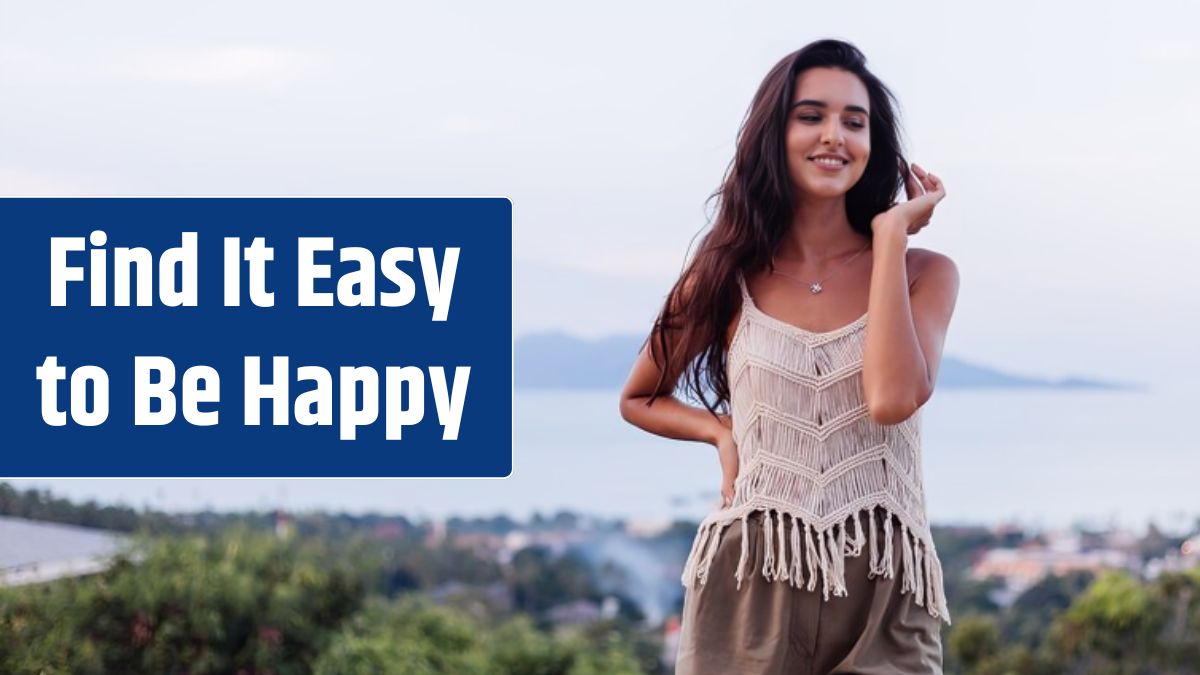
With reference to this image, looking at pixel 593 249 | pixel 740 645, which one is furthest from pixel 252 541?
pixel 593 249

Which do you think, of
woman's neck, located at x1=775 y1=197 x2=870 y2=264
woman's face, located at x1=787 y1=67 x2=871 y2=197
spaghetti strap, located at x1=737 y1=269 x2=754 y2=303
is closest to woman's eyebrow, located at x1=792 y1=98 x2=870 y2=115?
woman's face, located at x1=787 y1=67 x2=871 y2=197

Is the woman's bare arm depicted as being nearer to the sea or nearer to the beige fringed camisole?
the beige fringed camisole

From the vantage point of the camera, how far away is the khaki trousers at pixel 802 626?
2143 millimetres

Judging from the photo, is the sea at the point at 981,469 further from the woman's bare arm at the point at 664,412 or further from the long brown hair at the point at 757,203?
the long brown hair at the point at 757,203

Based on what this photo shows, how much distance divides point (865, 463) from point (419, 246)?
3759 mm

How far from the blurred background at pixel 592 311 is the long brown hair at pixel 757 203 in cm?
7

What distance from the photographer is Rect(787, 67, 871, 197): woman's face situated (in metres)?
2.25

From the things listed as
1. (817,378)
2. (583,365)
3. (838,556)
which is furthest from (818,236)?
(583,365)

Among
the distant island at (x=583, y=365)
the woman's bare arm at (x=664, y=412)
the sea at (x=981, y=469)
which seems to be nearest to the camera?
the woman's bare arm at (x=664, y=412)

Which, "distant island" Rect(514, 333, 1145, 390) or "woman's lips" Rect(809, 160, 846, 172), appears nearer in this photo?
"woman's lips" Rect(809, 160, 846, 172)

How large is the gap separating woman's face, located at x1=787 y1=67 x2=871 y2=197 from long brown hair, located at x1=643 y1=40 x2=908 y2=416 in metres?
0.01

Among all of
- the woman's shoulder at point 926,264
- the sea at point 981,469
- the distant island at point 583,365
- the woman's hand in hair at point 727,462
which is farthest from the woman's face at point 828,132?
the sea at point 981,469

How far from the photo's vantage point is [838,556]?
7.05 feet

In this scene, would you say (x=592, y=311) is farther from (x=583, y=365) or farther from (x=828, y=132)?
(x=828, y=132)
